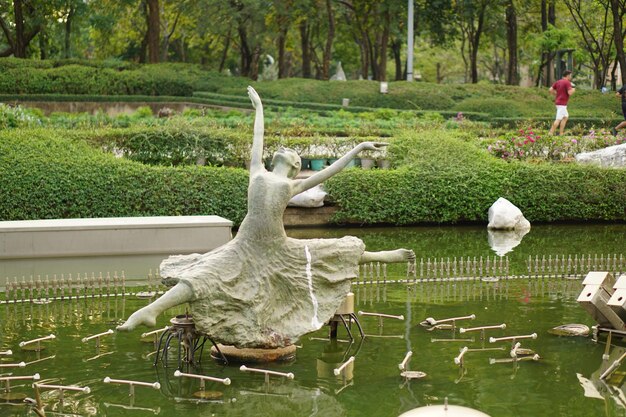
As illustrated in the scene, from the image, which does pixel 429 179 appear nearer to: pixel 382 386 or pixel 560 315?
pixel 560 315

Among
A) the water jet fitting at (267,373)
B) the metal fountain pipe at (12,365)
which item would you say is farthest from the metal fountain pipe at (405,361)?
the metal fountain pipe at (12,365)

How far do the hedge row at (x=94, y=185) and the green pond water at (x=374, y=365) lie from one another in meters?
5.63

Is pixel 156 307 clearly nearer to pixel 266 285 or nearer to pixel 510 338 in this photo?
pixel 266 285

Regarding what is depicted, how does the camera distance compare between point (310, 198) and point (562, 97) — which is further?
Result: point (562, 97)

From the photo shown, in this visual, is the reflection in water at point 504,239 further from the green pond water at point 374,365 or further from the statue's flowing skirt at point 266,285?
the statue's flowing skirt at point 266,285

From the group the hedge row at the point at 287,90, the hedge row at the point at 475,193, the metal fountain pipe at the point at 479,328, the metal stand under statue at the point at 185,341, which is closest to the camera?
the metal stand under statue at the point at 185,341

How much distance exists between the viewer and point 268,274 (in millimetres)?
10320

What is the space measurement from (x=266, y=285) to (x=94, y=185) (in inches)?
371

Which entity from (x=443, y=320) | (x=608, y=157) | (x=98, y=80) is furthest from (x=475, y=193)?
(x=98, y=80)

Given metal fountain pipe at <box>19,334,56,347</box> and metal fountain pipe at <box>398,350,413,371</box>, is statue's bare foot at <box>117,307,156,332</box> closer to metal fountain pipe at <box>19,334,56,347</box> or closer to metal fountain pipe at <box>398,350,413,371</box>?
metal fountain pipe at <box>19,334,56,347</box>

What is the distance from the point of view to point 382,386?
9.68 metres

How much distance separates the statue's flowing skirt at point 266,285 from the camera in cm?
982

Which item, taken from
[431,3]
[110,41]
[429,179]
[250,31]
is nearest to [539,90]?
[431,3]

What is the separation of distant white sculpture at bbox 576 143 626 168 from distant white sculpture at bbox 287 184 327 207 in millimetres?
6323
